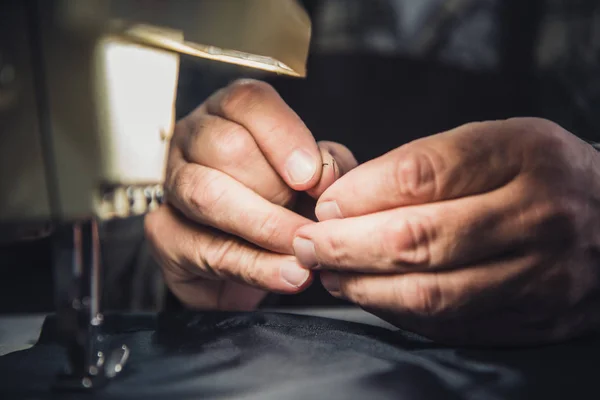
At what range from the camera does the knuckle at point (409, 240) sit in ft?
1.29

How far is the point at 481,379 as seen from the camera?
1.17 ft

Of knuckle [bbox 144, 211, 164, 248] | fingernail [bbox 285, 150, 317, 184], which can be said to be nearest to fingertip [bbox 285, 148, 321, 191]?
fingernail [bbox 285, 150, 317, 184]

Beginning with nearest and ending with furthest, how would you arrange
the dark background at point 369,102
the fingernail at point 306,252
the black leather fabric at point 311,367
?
the black leather fabric at point 311,367 → the fingernail at point 306,252 → the dark background at point 369,102

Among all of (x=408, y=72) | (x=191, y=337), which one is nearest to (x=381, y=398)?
(x=191, y=337)

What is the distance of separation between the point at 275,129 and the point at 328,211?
4.3 inches

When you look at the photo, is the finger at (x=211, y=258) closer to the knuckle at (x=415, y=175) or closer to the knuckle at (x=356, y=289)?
the knuckle at (x=356, y=289)

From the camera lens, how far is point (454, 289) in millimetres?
402

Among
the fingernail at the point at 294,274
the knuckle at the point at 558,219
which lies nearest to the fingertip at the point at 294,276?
the fingernail at the point at 294,274

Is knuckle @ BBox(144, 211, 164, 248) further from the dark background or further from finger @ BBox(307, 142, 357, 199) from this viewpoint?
finger @ BBox(307, 142, 357, 199)

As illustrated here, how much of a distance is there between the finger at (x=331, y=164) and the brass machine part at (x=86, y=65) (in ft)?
0.29

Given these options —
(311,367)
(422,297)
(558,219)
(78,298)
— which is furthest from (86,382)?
(558,219)

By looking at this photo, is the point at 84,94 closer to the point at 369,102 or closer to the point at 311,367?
the point at 311,367

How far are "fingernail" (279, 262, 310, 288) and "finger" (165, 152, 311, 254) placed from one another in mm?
18

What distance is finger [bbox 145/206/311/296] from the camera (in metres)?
0.50
